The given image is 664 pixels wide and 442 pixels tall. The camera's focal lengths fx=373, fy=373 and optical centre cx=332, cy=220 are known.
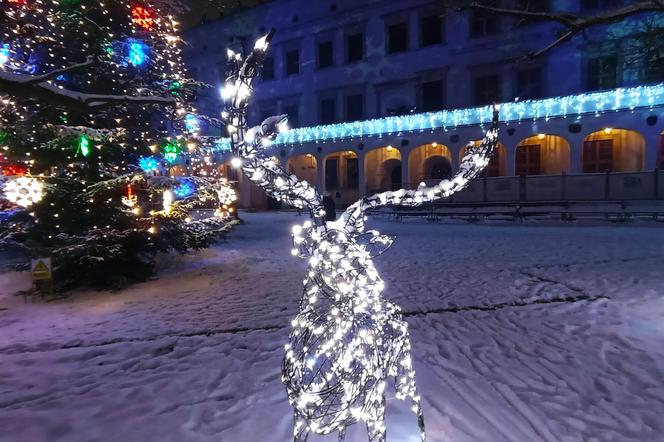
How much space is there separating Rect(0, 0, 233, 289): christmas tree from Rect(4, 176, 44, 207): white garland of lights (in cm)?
2

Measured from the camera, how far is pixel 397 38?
24.7m

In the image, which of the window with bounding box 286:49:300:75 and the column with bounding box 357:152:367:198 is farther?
the window with bounding box 286:49:300:75

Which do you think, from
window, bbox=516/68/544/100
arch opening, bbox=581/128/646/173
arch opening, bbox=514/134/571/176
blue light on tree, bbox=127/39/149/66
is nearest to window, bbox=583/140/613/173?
arch opening, bbox=581/128/646/173

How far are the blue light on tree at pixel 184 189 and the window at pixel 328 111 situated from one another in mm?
20028

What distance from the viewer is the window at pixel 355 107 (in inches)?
1033

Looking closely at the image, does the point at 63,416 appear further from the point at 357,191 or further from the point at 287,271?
the point at 357,191

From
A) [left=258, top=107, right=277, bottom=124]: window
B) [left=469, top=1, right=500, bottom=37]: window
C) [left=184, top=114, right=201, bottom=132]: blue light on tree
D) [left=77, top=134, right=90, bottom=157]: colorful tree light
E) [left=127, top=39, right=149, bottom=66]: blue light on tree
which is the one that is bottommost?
[left=77, top=134, right=90, bottom=157]: colorful tree light

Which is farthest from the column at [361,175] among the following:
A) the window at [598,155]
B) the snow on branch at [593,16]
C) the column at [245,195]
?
the snow on branch at [593,16]

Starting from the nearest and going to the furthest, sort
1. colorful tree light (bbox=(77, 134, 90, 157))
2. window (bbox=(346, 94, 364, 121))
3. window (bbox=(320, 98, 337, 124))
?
colorful tree light (bbox=(77, 134, 90, 157)), window (bbox=(346, 94, 364, 121)), window (bbox=(320, 98, 337, 124))

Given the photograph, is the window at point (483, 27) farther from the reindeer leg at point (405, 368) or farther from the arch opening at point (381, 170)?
the reindeer leg at point (405, 368)

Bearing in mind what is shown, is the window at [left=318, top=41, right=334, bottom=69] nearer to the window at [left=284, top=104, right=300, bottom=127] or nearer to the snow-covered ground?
the window at [left=284, top=104, right=300, bottom=127]

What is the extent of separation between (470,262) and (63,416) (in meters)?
8.21

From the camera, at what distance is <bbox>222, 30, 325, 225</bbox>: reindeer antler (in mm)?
1801

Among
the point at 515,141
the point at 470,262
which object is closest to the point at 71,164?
the point at 470,262
